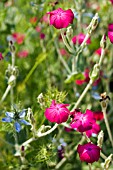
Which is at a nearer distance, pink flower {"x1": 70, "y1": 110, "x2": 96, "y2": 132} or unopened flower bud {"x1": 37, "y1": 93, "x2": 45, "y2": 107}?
pink flower {"x1": 70, "y1": 110, "x2": 96, "y2": 132}

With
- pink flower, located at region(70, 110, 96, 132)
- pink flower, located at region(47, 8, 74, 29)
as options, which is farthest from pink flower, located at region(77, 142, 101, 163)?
pink flower, located at region(47, 8, 74, 29)

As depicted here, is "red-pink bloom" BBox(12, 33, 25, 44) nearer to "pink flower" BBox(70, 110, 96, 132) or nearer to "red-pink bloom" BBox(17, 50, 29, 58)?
"red-pink bloom" BBox(17, 50, 29, 58)

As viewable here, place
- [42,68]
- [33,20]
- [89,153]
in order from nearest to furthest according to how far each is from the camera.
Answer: [89,153] → [33,20] → [42,68]

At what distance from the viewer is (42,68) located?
6.97ft

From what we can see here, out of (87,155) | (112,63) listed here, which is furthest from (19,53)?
(87,155)

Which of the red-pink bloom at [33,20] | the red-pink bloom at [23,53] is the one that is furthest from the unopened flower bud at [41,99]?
the red-pink bloom at [23,53]

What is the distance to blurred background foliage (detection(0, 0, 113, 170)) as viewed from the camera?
61.7 inches

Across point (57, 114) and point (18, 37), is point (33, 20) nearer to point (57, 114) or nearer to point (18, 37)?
point (18, 37)

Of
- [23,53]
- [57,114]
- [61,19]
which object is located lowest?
[57,114]

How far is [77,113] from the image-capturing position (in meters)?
1.22

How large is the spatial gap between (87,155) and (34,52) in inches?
42.6

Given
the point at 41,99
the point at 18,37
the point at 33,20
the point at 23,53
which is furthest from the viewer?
the point at 18,37

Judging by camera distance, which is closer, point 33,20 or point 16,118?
point 16,118

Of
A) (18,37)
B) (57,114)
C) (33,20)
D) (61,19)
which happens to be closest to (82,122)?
(57,114)
